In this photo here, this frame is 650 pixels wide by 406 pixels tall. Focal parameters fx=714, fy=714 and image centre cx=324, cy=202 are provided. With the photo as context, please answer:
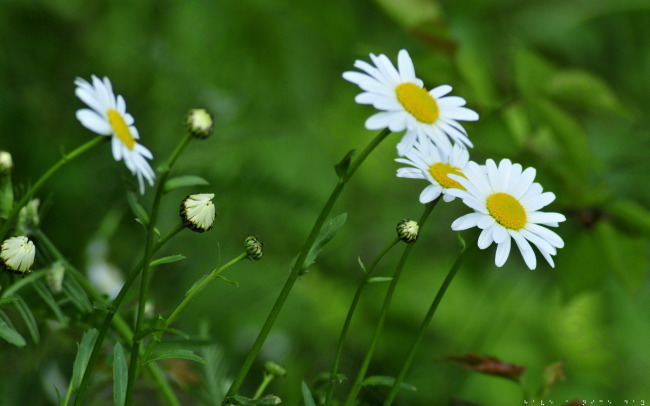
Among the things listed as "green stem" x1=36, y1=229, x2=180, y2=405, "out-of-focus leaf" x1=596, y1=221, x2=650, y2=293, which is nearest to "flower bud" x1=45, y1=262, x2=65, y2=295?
"green stem" x1=36, y1=229, x2=180, y2=405

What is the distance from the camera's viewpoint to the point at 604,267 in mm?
620

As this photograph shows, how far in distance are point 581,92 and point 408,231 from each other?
42 cm

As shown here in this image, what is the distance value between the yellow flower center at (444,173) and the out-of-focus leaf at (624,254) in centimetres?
30

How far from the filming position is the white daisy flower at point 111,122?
0.29 m

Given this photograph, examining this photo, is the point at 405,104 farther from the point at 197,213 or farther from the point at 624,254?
the point at 624,254

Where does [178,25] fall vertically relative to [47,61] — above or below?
above

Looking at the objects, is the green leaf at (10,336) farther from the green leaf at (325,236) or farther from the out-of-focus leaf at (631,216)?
the out-of-focus leaf at (631,216)

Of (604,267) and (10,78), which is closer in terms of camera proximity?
(604,267)

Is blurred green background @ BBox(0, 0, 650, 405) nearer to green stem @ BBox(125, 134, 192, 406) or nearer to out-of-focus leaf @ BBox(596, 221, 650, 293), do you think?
out-of-focus leaf @ BBox(596, 221, 650, 293)

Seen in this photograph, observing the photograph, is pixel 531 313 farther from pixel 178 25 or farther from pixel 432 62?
pixel 178 25

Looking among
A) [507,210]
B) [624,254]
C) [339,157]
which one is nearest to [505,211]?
[507,210]

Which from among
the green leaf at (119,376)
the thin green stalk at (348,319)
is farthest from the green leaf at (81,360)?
the thin green stalk at (348,319)

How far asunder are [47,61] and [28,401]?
706 mm

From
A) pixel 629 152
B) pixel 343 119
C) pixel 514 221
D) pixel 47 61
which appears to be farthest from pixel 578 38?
pixel 514 221
